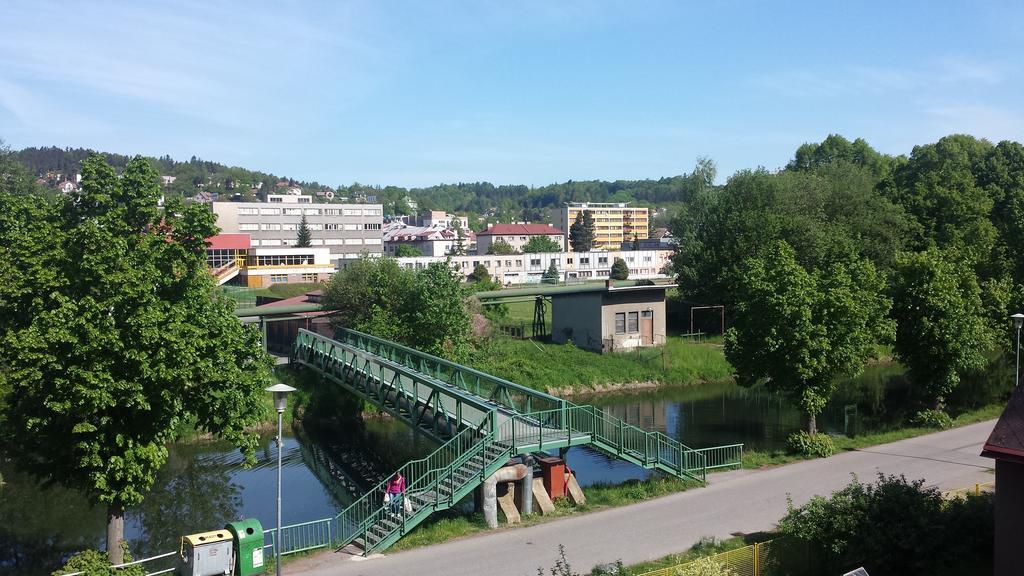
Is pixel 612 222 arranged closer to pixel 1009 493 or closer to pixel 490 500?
pixel 490 500

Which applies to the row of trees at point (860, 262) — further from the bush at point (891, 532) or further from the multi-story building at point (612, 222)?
the multi-story building at point (612, 222)

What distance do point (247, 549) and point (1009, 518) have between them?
13.4 metres

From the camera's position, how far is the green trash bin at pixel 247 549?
1523cm

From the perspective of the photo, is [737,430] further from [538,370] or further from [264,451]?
[264,451]

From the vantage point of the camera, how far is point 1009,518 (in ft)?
43.4

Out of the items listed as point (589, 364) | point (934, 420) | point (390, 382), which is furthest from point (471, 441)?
point (589, 364)

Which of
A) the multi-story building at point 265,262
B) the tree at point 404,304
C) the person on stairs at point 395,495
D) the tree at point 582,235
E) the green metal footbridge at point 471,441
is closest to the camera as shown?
the person on stairs at point 395,495

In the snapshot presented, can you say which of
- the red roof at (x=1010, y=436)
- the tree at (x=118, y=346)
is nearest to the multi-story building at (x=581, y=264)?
the tree at (x=118, y=346)

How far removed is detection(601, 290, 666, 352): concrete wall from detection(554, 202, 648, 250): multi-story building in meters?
139

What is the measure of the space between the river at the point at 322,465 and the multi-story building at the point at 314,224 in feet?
262

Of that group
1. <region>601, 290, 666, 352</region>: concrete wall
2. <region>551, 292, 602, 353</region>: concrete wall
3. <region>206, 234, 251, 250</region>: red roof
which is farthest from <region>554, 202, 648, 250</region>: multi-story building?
<region>601, 290, 666, 352</region>: concrete wall

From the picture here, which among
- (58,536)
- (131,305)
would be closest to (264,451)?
(58,536)

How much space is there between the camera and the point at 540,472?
20172 millimetres

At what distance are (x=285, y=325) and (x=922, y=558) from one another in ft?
114
